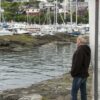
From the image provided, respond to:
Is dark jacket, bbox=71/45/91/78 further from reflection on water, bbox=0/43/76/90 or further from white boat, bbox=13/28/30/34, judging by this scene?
white boat, bbox=13/28/30/34

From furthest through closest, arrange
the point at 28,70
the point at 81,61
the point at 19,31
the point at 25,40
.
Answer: the point at 19,31, the point at 25,40, the point at 28,70, the point at 81,61

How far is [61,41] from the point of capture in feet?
275

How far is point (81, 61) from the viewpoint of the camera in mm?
7223

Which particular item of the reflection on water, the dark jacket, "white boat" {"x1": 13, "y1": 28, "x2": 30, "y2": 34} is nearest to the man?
the dark jacket

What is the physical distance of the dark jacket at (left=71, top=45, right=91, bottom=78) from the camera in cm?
706

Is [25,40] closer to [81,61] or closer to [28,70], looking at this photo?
[28,70]

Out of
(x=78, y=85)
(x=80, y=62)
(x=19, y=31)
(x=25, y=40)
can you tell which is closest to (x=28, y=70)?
(x=78, y=85)

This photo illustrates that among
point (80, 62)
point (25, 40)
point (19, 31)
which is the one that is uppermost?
point (80, 62)

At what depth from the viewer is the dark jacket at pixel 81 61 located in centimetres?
706

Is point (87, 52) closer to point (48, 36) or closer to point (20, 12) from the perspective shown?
point (48, 36)

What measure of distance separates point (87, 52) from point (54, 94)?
5.28 metres

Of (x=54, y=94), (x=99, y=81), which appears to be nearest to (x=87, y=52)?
(x=99, y=81)

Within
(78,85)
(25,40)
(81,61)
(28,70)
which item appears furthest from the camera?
(25,40)

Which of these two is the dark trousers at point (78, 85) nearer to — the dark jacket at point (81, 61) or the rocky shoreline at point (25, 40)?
the dark jacket at point (81, 61)
